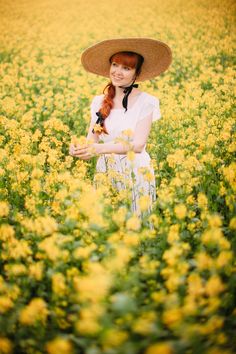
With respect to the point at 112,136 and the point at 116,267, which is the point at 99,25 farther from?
the point at 116,267

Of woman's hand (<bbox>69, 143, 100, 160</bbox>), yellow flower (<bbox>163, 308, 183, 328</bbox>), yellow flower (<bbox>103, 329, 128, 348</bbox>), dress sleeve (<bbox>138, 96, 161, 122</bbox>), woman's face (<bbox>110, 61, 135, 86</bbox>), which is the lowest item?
yellow flower (<bbox>103, 329, 128, 348</bbox>)

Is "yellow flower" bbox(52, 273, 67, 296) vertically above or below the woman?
below

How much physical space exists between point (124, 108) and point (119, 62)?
0.41m

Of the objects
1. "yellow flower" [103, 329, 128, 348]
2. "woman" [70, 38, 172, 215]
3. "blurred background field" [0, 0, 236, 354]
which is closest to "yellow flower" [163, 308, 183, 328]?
"blurred background field" [0, 0, 236, 354]

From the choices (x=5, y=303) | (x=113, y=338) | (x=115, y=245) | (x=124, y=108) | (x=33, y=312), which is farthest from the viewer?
(x=124, y=108)

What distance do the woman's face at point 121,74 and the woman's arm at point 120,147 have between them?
0.38 meters

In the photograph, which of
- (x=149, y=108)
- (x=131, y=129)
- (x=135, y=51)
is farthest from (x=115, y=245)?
(x=135, y=51)

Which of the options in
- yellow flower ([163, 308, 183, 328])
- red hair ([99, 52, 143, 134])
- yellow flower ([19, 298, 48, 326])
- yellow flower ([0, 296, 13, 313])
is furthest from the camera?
red hair ([99, 52, 143, 134])

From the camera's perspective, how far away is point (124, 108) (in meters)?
3.00

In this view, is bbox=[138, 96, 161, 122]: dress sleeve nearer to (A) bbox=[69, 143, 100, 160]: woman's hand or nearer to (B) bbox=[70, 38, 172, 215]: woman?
(B) bbox=[70, 38, 172, 215]: woman

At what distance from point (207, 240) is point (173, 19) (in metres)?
13.0

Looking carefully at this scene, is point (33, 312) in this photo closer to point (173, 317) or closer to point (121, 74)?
point (173, 317)

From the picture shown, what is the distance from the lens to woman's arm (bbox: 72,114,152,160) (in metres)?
2.68

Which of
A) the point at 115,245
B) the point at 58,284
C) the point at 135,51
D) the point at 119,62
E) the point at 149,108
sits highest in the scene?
the point at 135,51
